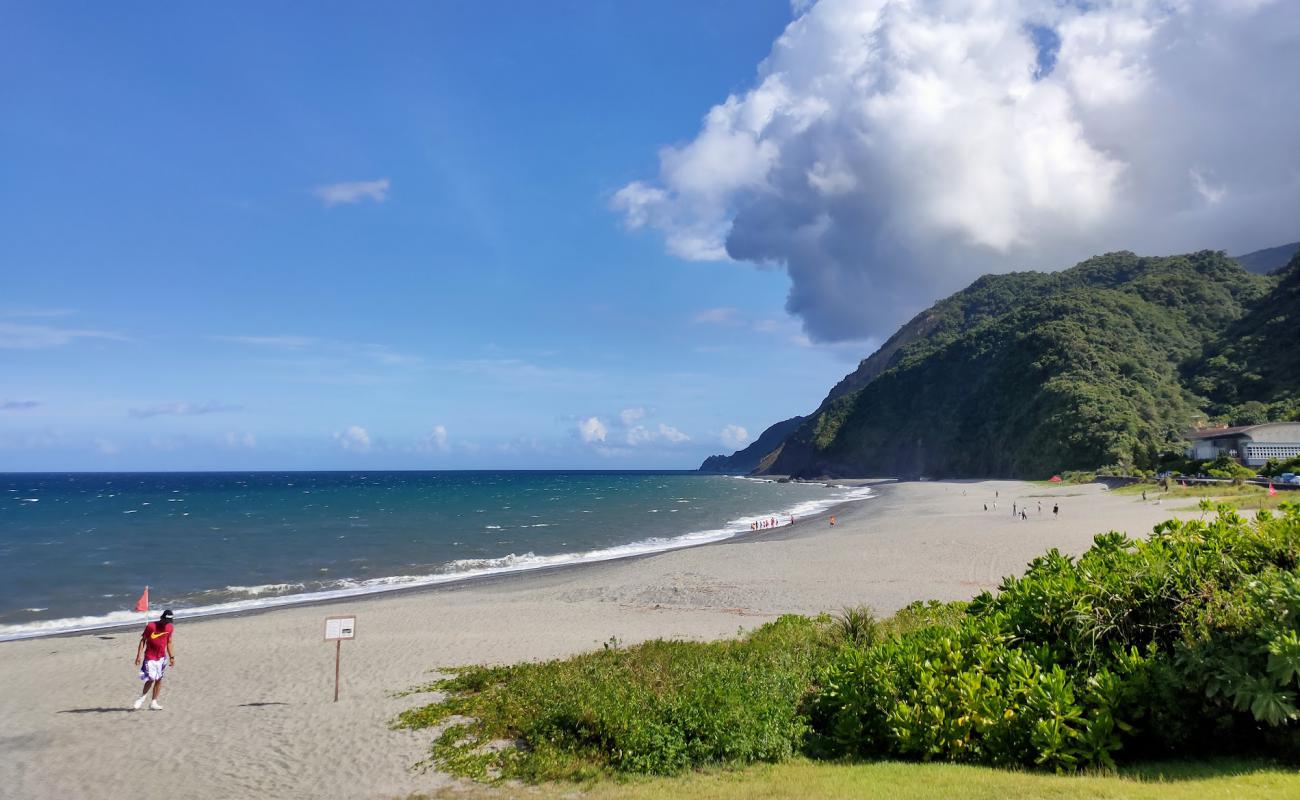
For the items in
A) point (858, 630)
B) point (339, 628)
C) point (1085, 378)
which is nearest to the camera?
point (858, 630)

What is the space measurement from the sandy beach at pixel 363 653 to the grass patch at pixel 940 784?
9.21 ft

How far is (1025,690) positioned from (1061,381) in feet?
316

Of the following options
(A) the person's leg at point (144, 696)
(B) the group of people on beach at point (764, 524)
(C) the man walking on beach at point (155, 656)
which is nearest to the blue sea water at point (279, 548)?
(B) the group of people on beach at point (764, 524)

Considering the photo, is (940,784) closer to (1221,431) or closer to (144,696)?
(144,696)

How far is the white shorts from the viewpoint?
39.9ft

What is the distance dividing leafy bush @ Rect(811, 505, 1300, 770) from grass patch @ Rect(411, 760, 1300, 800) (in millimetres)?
362

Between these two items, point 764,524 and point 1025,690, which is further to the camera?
point 764,524

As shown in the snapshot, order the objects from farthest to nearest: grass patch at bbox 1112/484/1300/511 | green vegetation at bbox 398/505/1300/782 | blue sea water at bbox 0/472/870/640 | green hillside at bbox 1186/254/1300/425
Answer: green hillside at bbox 1186/254/1300/425 < grass patch at bbox 1112/484/1300/511 < blue sea water at bbox 0/472/870/640 < green vegetation at bbox 398/505/1300/782

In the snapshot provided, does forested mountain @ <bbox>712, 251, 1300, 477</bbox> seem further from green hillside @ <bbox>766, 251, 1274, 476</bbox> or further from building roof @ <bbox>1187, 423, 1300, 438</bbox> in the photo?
building roof @ <bbox>1187, 423, 1300, 438</bbox>

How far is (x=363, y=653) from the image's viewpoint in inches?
628

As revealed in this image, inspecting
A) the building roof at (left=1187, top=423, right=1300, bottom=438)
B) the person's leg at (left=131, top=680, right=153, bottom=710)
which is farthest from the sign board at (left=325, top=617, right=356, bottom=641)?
the building roof at (left=1187, top=423, right=1300, bottom=438)

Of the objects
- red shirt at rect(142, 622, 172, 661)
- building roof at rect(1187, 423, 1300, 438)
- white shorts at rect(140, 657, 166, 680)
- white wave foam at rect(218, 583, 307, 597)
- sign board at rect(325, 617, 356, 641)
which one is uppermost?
building roof at rect(1187, 423, 1300, 438)

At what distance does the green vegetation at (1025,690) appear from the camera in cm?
590

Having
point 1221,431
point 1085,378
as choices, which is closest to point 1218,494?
point 1221,431
